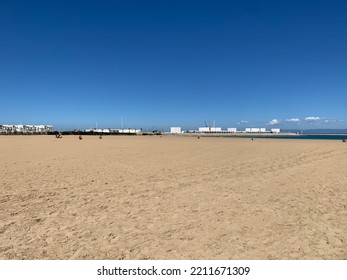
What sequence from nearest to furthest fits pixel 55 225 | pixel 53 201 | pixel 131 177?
1. pixel 55 225
2. pixel 53 201
3. pixel 131 177

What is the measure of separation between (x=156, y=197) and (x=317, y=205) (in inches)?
196

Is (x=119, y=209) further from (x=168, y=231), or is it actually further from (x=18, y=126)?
(x=18, y=126)

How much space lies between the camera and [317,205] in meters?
7.48

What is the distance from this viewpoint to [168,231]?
5582mm

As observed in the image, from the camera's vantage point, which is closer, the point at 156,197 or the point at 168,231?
the point at 168,231

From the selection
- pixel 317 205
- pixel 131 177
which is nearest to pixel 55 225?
pixel 131 177

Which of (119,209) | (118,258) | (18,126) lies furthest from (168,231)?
(18,126)

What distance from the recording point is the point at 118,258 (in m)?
4.48

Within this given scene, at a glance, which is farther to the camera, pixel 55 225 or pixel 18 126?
pixel 18 126
